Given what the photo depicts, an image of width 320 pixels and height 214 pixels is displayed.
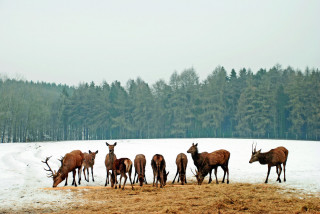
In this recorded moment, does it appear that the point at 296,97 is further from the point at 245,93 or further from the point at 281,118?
the point at 245,93

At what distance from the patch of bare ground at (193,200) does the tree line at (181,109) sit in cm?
6341

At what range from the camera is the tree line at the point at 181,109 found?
243 ft

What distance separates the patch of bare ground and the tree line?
63.4m

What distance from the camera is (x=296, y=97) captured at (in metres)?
71.8

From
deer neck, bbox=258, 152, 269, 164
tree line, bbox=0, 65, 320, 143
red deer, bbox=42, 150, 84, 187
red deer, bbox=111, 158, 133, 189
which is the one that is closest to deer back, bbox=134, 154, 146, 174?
red deer, bbox=111, 158, 133, 189

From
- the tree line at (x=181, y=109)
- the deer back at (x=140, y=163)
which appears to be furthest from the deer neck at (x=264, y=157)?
the tree line at (x=181, y=109)

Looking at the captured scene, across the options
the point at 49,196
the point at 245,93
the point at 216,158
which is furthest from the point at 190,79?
the point at 49,196

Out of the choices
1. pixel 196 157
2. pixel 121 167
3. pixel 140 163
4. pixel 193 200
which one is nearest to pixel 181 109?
pixel 196 157

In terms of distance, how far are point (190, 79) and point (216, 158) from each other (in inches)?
2868

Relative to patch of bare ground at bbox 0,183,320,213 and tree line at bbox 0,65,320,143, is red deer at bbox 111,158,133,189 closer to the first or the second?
patch of bare ground at bbox 0,183,320,213

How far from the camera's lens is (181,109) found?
86125 millimetres

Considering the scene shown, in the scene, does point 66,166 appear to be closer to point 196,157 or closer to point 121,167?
point 121,167

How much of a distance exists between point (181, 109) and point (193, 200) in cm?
7498

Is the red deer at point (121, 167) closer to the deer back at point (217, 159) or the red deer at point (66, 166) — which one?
the red deer at point (66, 166)
